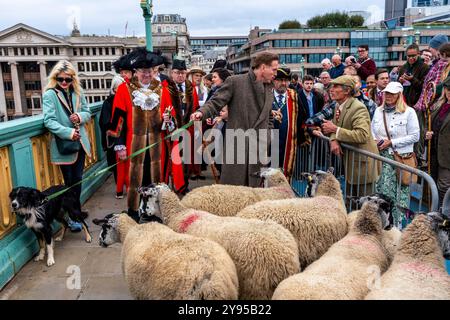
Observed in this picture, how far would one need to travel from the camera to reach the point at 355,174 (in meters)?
4.53

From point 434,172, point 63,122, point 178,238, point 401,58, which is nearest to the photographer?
point 178,238

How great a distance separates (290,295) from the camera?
2.34m

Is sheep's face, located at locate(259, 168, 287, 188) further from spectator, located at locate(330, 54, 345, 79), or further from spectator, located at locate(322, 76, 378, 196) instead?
spectator, located at locate(330, 54, 345, 79)

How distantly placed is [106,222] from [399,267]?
8.78 ft

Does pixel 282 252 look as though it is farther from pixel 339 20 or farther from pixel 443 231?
pixel 339 20

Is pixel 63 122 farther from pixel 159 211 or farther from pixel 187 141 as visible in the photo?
pixel 187 141

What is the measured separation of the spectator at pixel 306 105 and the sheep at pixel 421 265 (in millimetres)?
3087

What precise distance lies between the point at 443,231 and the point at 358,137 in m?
1.63

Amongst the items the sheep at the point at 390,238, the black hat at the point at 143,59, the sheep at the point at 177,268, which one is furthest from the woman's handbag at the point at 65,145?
the sheep at the point at 390,238

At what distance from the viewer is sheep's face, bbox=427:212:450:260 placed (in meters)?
2.86

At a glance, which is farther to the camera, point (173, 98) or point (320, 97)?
point (320, 97)

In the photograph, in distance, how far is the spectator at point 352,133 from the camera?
4324 mm

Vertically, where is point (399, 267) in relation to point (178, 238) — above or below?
below
